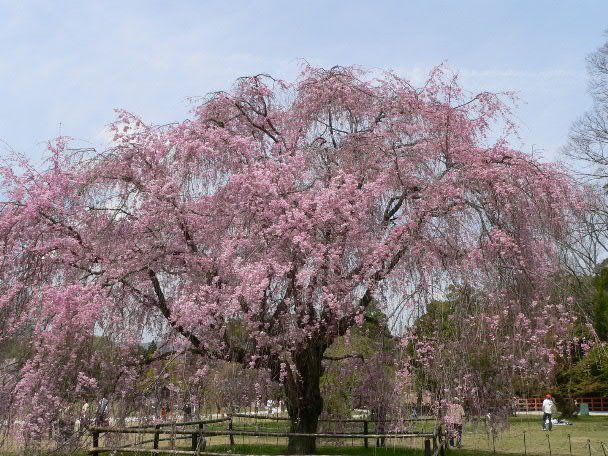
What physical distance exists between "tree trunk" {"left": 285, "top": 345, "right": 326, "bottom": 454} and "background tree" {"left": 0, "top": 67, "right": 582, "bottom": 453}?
0.17 feet

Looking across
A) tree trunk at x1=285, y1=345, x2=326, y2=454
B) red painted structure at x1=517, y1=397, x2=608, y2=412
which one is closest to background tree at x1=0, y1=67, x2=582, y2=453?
tree trunk at x1=285, y1=345, x2=326, y2=454

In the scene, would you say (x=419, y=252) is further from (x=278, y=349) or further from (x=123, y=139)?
(x=123, y=139)

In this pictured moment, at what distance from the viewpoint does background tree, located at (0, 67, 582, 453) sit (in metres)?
8.06

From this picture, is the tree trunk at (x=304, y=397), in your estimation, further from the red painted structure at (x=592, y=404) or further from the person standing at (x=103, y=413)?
the red painted structure at (x=592, y=404)

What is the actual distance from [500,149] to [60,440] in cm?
732

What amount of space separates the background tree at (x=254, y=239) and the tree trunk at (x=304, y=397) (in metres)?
0.05

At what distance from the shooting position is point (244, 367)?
908 centimetres

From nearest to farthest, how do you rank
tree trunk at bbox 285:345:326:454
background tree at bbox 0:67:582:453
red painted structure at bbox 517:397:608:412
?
background tree at bbox 0:67:582:453 → tree trunk at bbox 285:345:326:454 → red painted structure at bbox 517:397:608:412

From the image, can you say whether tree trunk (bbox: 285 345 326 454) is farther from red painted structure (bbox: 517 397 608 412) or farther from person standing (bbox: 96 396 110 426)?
red painted structure (bbox: 517 397 608 412)

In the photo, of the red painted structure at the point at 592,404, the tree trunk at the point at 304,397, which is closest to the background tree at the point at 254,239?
the tree trunk at the point at 304,397

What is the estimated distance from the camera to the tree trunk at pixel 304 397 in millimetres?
9680

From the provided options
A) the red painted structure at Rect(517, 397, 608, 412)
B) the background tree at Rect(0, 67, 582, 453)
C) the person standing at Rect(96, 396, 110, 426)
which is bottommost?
the red painted structure at Rect(517, 397, 608, 412)

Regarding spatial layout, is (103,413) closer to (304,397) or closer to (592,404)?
(304,397)

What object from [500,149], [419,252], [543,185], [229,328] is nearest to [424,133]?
[500,149]
